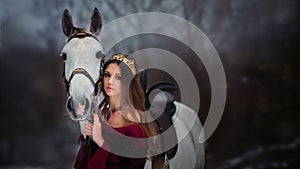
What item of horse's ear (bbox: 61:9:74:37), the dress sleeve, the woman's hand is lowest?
the dress sleeve

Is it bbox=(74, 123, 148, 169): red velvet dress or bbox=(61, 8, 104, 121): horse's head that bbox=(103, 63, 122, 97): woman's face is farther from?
bbox=(74, 123, 148, 169): red velvet dress

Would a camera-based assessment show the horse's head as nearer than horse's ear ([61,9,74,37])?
Yes

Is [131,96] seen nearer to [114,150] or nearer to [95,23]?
[114,150]

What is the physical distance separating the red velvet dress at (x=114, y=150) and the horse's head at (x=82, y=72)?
12 cm

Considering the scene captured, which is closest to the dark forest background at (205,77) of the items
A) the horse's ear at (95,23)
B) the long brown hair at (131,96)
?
the horse's ear at (95,23)

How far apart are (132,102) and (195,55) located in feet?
3.07

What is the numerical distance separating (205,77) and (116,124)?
3.31 ft

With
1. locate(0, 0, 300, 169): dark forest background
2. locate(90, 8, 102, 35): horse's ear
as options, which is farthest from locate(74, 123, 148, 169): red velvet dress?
locate(0, 0, 300, 169): dark forest background

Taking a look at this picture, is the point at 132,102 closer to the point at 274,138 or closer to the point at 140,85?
the point at 140,85

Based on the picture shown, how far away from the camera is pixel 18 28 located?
229cm

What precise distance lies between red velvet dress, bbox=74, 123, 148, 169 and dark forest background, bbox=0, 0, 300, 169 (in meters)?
0.81

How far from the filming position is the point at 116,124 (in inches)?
59.6

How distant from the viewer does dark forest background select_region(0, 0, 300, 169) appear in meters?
2.26

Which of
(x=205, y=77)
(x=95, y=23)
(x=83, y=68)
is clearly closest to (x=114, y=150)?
(x=83, y=68)
